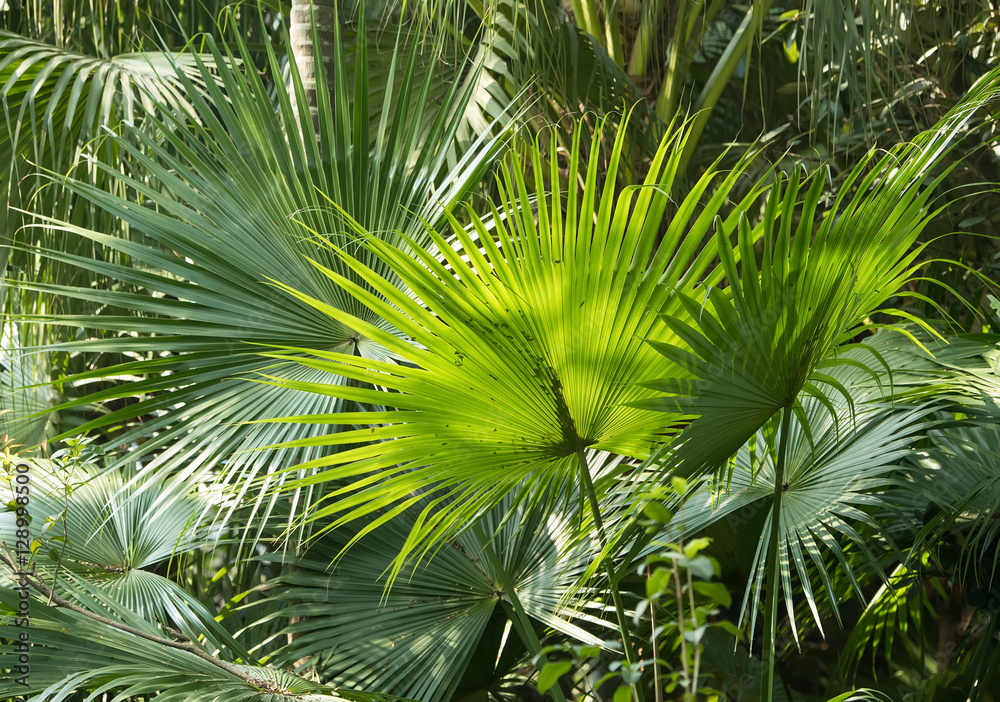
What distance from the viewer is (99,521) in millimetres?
1680

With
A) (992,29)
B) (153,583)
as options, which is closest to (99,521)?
(153,583)

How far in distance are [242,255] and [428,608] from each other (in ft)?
2.58

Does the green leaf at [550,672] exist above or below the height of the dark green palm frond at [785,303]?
below

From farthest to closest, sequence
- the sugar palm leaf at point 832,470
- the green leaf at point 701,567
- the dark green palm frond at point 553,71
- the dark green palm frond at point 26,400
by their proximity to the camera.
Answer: the dark green palm frond at point 26,400 < the dark green palm frond at point 553,71 < the sugar palm leaf at point 832,470 < the green leaf at point 701,567

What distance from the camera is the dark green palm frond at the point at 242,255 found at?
1.24 metres

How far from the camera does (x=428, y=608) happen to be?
1.59 m

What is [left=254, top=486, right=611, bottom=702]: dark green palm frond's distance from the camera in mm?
1512

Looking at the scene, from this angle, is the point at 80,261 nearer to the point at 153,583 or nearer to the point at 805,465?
the point at 153,583

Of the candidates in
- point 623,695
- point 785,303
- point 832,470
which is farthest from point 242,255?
point 832,470

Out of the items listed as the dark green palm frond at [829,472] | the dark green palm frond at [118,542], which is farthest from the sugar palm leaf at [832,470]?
the dark green palm frond at [118,542]

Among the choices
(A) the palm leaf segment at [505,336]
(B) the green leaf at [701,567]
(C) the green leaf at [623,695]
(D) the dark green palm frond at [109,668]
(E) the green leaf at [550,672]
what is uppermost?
(A) the palm leaf segment at [505,336]

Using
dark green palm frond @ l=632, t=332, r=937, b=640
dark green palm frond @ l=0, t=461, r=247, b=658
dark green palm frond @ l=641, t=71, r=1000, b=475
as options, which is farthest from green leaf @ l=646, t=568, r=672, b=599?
dark green palm frond @ l=0, t=461, r=247, b=658

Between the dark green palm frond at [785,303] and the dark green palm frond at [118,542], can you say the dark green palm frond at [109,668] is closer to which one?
the dark green palm frond at [118,542]

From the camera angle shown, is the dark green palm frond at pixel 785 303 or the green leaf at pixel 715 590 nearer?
the green leaf at pixel 715 590
